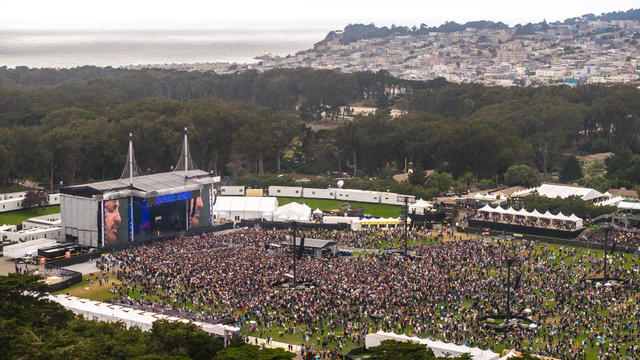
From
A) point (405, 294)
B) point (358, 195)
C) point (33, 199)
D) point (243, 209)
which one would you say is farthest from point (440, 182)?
A: point (33, 199)

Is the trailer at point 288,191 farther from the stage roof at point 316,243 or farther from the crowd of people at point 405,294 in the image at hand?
the crowd of people at point 405,294

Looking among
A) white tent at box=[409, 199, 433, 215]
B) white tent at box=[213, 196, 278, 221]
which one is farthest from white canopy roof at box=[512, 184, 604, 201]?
white tent at box=[213, 196, 278, 221]

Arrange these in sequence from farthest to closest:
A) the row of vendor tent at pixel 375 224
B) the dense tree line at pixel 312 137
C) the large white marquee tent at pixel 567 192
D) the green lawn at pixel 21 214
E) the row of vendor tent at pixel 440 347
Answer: the dense tree line at pixel 312 137 → the large white marquee tent at pixel 567 192 → the green lawn at pixel 21 214 → the row of vendor tent at pixel 375 224 → the row of vendor tent at pixel 440 347

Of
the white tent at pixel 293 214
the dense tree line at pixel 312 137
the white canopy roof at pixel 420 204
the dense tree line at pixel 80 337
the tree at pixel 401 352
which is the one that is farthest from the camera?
the dense tree line at pixel 312 137

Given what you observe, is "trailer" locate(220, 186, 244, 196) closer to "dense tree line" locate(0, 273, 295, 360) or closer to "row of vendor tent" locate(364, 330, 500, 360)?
"dense tree line" locate(0, 273, 295, 360)

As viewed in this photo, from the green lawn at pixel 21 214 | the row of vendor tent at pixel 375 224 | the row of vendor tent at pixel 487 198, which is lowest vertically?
the green lawn at pixel 21 214

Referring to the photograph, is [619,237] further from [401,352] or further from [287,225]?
[401,352]

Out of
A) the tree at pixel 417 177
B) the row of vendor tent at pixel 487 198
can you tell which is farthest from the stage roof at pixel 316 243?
the tree at pixel 417 177

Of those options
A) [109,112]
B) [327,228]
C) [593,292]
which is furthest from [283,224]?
[109,112]
